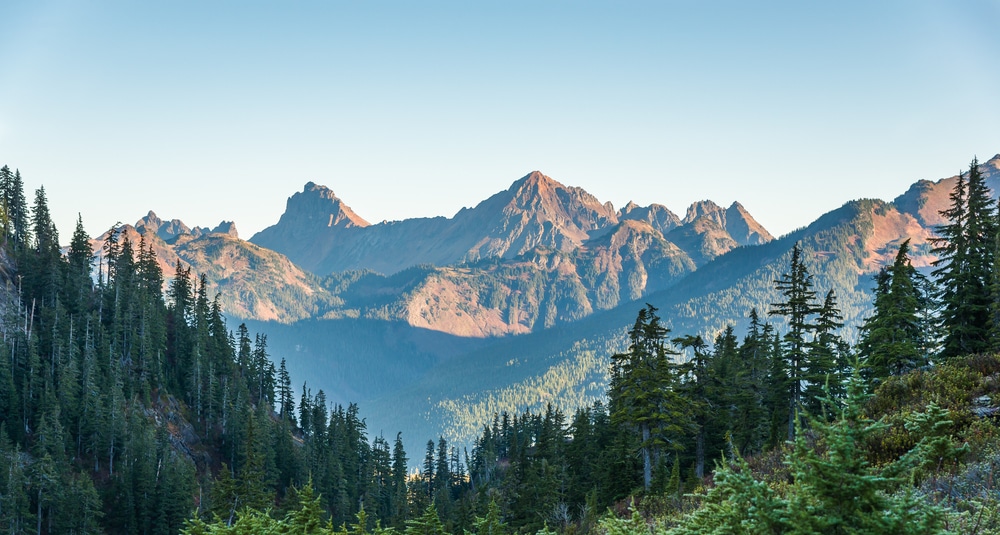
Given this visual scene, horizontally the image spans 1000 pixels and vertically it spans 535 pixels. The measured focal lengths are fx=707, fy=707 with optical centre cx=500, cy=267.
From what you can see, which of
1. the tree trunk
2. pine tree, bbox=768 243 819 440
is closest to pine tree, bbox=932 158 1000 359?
pine tree, bbox=768 243 819 440

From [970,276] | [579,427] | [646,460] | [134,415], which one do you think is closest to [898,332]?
[970,276]

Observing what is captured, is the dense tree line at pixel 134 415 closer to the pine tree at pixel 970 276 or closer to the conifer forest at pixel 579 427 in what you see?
the conifer forest at pixel 579 427

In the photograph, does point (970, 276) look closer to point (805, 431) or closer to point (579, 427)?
point (579, 427)

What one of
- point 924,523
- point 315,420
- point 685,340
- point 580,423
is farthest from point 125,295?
point 924,523

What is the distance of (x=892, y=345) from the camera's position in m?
39.6

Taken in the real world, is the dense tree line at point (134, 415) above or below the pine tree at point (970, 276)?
below

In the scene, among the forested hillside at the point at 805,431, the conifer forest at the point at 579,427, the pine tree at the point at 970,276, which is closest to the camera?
the forested hillside at the point at 805,431

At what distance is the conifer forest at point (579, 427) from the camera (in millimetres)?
11805

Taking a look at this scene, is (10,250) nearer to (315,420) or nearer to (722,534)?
(315,420)

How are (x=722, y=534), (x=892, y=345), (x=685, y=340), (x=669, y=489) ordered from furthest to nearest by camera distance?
(x=685, y=340) < (x=892, y=345) < (x=669, y=489) < (x=722, y=534)

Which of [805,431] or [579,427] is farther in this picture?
[579,427]

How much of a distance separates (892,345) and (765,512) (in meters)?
34.6

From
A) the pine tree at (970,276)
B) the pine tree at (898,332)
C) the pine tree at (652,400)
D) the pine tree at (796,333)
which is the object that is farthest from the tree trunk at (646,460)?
the pine tree at (970,276)

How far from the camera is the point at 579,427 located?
232ft
